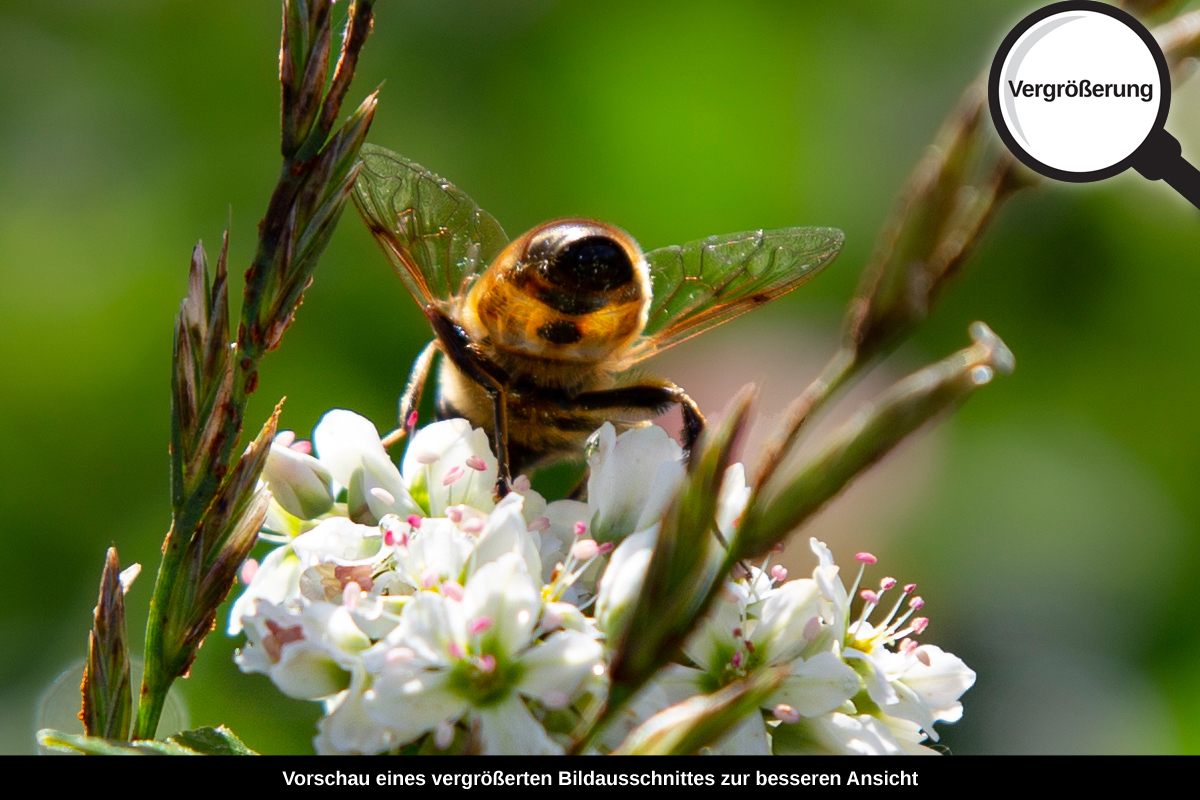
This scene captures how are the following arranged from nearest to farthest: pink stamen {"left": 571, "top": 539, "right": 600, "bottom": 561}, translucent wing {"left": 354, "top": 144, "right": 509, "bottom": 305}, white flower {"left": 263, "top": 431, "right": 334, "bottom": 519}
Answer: pink stamen {"left": 571, "top": 539, "right": 600, "bottom": 561}, white flower {"left": 263, "top": 431, "right": 334, "bottom": 519}, translucent wing {"left": 354, "top": 144, "right": 509, "bottom": 305}

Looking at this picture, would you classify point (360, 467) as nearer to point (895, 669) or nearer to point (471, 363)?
point (471, 363)

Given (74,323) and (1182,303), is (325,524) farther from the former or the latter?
(1182,303)

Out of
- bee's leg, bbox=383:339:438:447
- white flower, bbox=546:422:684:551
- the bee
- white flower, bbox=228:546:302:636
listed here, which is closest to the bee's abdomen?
the bee

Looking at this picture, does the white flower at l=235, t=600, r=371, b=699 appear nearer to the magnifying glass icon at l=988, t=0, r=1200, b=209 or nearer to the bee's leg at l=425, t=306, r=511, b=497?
the bee's leg at l=425, t=306, r=511, b=497

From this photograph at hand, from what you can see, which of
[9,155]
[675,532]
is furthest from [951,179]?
[9,155]

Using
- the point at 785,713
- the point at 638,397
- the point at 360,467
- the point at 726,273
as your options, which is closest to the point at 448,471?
the point at 360,467
